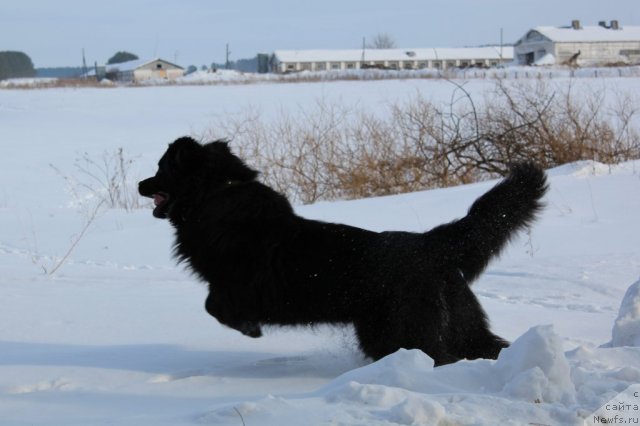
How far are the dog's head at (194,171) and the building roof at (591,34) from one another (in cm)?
8779

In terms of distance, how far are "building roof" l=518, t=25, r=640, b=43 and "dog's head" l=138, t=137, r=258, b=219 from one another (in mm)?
87794

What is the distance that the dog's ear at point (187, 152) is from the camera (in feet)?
15.3

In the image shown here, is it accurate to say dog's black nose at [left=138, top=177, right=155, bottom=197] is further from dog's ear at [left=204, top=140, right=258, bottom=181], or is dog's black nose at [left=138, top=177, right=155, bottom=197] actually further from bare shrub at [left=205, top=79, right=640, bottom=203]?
bare shrub at [left=205, top=79, right=640, bottom=203]

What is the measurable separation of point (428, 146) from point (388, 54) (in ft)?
315

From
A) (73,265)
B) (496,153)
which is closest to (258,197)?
(73,265)

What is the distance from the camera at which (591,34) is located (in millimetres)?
Answer: 86562

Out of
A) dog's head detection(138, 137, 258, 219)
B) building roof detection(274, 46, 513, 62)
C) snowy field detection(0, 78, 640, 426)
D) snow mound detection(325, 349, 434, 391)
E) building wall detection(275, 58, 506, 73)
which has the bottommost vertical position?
snowy field detection(0, 78, 640, 426)

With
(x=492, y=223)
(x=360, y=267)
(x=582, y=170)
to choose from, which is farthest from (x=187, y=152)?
(x=582, y=170)

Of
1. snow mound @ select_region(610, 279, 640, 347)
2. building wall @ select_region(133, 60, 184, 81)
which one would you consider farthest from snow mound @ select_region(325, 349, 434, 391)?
building wall @ select_region(133, 60, 184, 81)

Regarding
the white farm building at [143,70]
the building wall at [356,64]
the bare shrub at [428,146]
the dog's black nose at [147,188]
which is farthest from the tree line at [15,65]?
the dog's black nose at [147,188]

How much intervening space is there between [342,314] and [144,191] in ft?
5.35

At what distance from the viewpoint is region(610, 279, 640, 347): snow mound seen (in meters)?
4.00

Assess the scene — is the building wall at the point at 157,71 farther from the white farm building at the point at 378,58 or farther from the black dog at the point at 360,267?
the black dog at the point at 360,267

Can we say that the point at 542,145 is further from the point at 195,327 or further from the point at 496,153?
the point at 195,327
